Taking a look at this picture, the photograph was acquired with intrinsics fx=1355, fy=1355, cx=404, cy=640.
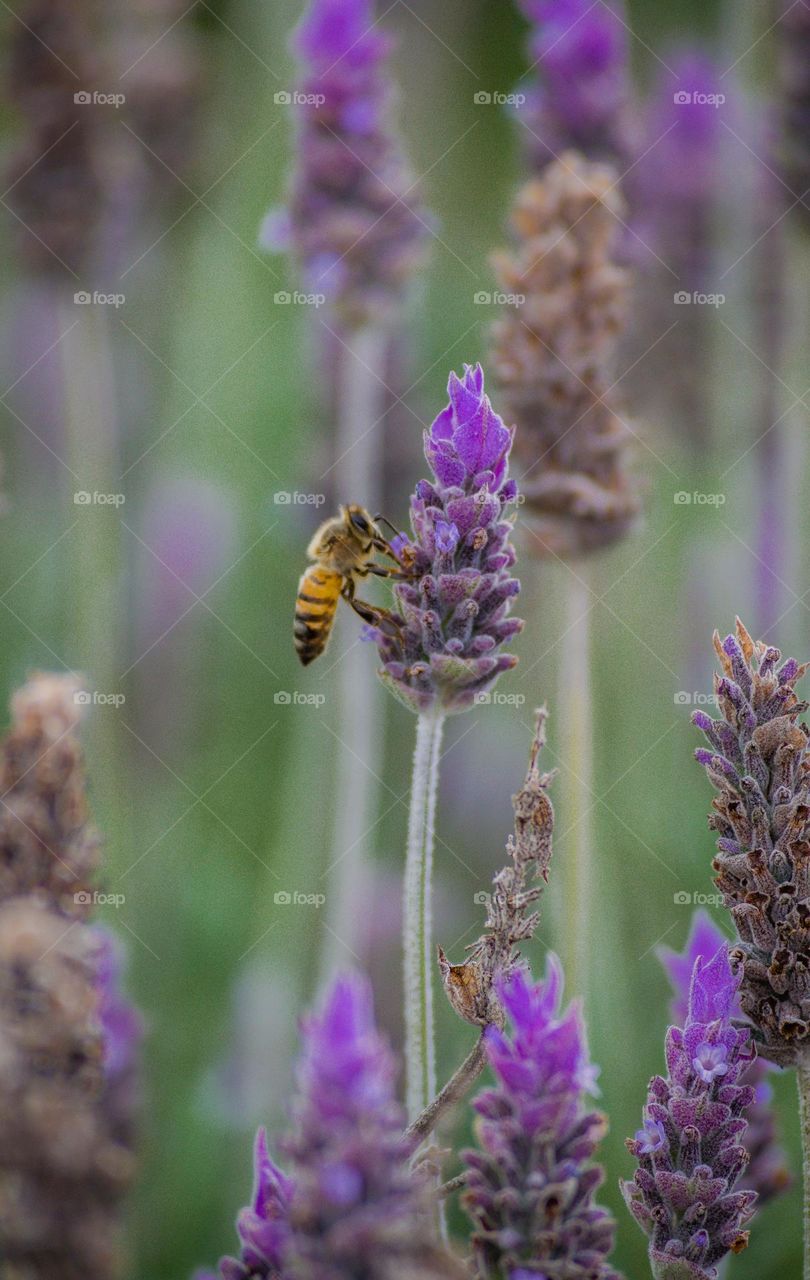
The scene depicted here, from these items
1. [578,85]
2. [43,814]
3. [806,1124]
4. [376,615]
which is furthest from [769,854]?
[578,85]

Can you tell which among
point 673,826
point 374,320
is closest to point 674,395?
point 374,320

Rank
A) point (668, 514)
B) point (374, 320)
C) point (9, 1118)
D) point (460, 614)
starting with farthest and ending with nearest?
point (668, 514) < point (374, 320) < point (460, 614) < point (9, 1118)

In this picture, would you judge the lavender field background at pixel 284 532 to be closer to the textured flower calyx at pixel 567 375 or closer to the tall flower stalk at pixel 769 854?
the textured flower calyx at pixel 567 375

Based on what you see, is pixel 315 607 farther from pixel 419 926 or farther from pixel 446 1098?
pixel 446 1098

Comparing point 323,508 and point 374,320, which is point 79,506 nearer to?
point 323,508

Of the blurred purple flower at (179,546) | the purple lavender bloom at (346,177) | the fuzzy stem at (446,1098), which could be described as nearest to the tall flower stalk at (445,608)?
the fuzzy stem at (446,1098)
